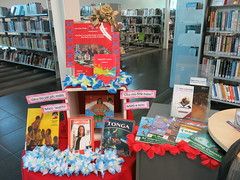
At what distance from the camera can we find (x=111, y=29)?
→ 128 cm

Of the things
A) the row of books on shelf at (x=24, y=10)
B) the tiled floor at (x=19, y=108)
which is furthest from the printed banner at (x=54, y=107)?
the row of books on shelf at (x=24, y=10)

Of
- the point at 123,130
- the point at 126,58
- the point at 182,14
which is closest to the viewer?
the point at 123,130

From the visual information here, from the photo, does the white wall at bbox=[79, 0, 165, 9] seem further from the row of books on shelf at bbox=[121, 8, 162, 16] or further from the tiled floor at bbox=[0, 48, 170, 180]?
the tiled floor at bbox=[0, 48, 170, 180]

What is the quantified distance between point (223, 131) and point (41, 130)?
3.29 feet

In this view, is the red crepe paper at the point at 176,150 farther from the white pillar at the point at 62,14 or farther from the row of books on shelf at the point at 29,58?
the row of books on shelf at the point at 29,58

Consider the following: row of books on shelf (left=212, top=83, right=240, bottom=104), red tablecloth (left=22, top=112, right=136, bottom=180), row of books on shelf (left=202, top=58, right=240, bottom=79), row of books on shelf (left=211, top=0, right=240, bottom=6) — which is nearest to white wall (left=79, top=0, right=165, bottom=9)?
row of books on shelf (left=211, top=0, right=240, bottom=6)

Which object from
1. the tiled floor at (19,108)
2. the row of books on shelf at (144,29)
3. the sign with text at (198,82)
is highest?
the row of books on shelf at (144,29)

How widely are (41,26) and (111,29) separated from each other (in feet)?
14.9

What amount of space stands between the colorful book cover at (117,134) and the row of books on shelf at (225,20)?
99.9 inches

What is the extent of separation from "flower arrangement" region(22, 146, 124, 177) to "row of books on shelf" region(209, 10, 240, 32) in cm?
269

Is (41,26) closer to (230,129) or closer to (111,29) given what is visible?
(111,29)

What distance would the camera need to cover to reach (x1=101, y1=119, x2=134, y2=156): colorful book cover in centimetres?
123

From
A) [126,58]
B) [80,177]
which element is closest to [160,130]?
[80,177]

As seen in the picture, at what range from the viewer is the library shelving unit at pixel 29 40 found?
5207 millimetres
